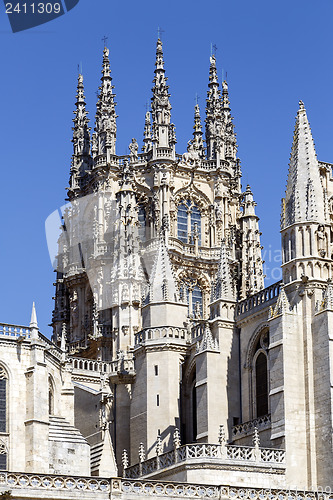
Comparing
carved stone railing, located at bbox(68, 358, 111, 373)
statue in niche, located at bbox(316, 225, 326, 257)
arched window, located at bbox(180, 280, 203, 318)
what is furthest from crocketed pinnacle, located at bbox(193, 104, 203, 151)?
statue in niche, located at bbox(316, 225, 326, 257)

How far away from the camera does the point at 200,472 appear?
48719 millimetres

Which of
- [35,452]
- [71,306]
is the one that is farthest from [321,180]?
[71,306]

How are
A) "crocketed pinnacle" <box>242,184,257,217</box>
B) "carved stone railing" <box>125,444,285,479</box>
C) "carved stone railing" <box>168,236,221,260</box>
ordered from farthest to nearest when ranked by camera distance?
"crocketed pinnacle" <box>242,184,257,217</box>, "carved stone railing" <box>168,236,221,260</box>, "carved stone railing" <box>125,444,285,479</box>

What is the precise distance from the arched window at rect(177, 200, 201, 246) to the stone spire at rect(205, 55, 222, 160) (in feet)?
12.7

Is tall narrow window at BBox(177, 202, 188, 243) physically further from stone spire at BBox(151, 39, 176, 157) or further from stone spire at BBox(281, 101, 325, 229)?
stone spire at BBox(281, 101, 325, 229)

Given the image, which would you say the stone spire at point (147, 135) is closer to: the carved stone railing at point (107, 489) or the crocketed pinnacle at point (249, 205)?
the crocketed pinnacle at point (249, 205)

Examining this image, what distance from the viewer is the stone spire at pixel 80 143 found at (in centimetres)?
7931

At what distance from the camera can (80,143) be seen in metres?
80.2

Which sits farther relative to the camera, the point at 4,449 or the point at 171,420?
the point at 171,420

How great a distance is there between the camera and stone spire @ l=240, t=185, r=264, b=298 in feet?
241

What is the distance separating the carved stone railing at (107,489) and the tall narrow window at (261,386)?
411 inches

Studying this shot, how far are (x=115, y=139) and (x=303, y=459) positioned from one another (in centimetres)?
3222

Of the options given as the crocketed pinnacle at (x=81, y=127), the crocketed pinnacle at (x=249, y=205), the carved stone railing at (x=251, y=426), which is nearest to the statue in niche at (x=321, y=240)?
the carved stone railing at (x=251, y=426)

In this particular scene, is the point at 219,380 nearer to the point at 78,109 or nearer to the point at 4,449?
the point at 4,449
